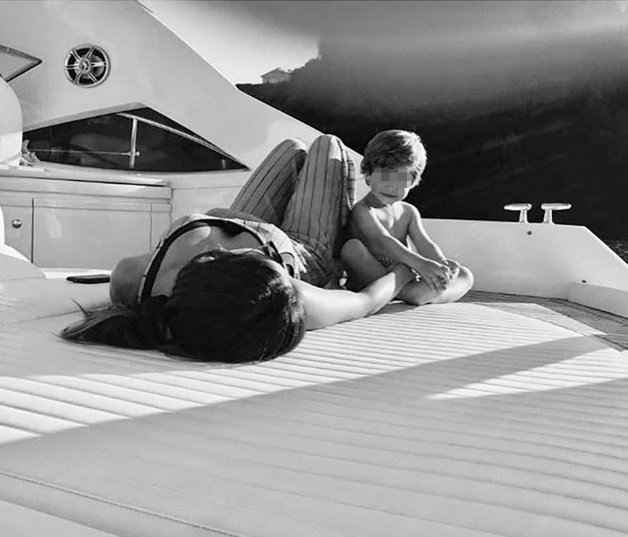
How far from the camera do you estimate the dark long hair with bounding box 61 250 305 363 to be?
91 cm

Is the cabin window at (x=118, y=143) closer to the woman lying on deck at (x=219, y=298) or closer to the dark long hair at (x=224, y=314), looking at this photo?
the woman lying on deck at (x=219, y=298)

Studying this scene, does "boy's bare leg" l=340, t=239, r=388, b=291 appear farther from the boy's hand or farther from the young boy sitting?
the boy's hand

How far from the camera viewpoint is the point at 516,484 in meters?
0.54

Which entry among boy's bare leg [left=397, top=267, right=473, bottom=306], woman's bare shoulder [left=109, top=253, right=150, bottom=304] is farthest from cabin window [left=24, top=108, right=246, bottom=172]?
woman's bare shoulder [left=109, top=253, right=150, bottom=304]

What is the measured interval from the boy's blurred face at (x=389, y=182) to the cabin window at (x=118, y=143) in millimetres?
2117

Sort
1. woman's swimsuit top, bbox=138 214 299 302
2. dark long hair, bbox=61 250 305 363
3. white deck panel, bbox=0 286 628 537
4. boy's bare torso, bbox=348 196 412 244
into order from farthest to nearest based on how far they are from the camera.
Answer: boy's bare torso, bbox=348 196 412 244 → woman's swimsuit top, bbox=138 214 299 302 → dark long hair, bbox=61 250 305 363 → white deck panel, bbox=0 286 628 537

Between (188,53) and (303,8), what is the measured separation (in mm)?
905

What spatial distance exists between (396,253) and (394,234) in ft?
0.82

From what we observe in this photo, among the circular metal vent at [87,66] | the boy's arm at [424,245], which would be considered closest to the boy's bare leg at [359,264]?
the boy's arm at [424,245]

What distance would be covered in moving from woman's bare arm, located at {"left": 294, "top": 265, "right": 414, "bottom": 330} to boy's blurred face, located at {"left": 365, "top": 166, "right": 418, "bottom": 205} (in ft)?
0.97

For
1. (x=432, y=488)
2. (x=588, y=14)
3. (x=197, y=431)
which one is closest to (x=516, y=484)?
(x=432, y=488)

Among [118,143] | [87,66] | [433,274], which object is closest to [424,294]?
[433,274]

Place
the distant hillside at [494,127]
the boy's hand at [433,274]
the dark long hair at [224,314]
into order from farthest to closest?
the distant hillside at [494,127]
the boy's hand at [433,274]
the dark long hair at [224,314]

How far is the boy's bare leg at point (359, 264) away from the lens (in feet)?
5.99
